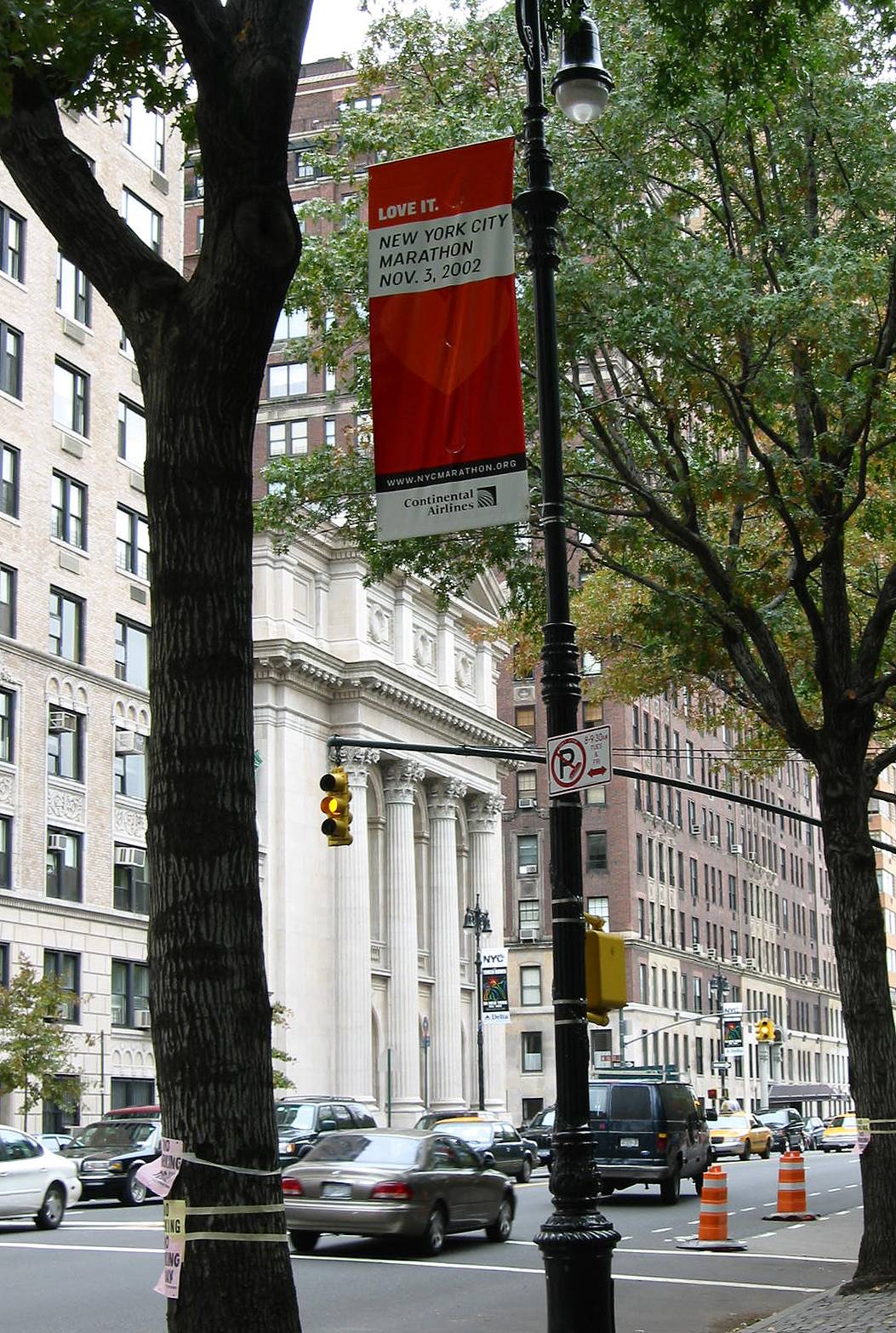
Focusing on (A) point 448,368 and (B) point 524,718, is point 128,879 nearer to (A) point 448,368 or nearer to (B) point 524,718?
(A) point 448,368

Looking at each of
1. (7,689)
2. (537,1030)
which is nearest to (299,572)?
(7,689)

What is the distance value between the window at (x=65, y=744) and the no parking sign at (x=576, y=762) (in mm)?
42050

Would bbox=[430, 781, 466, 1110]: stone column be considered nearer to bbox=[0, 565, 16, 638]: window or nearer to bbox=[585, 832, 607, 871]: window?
bbox=[585, 832, 607, 871]: window

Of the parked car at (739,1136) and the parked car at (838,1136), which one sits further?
the parked car at (838,1136)

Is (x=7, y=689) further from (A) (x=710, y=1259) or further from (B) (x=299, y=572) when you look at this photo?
(A) (x=710, y=1259)

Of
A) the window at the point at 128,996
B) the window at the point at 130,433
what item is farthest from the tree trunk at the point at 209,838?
the window at the point at 130,433

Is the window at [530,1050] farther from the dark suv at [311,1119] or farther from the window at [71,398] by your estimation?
the dark suv at [311,1119]

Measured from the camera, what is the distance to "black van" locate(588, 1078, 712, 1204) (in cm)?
3275

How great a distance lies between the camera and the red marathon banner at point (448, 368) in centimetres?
1011

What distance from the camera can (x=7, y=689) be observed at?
1973 inches

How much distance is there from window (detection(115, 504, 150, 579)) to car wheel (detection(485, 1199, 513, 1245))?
34234mm

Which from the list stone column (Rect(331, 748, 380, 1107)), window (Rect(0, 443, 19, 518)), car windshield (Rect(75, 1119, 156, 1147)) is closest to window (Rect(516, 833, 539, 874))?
stone column (Rect(331, 748, 380, 1107))

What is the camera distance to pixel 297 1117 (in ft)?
125

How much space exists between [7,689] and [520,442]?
42060 mm
